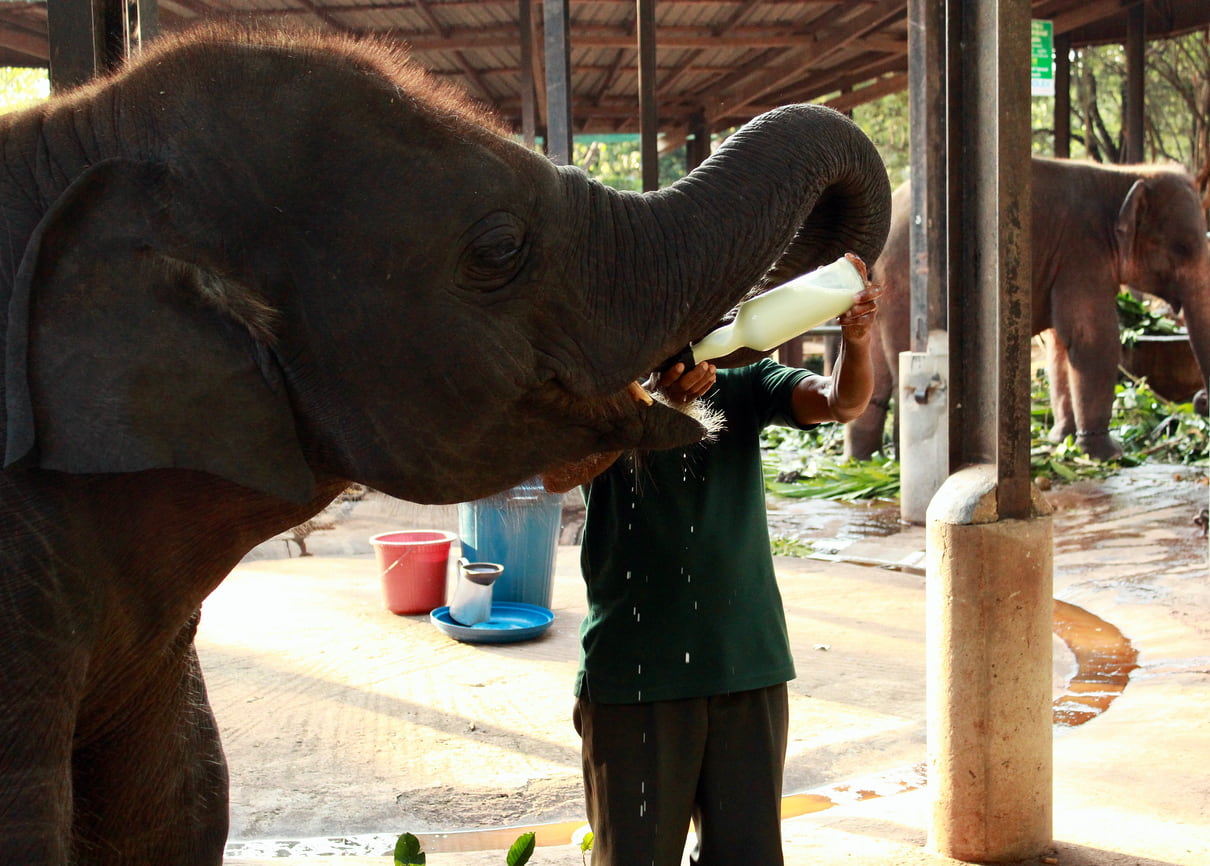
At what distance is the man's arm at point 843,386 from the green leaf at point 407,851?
1.28 meters

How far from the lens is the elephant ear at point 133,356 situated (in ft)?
5.21

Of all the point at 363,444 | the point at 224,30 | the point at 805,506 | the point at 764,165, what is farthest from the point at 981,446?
the point at 805,506

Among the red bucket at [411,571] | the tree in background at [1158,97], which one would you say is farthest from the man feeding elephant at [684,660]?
the tree in background at [1158,97]

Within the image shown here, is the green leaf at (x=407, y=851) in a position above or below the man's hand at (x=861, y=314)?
below

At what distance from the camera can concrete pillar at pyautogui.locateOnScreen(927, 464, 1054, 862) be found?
3357 millimetres

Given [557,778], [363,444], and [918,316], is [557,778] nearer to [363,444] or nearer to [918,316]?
[363,444]

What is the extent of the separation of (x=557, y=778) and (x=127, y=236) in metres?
2.89

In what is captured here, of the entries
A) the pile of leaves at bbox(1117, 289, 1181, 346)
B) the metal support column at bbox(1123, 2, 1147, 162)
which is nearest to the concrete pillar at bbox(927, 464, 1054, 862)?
the metal support column at bbox(1123, 2, 1147, 162)

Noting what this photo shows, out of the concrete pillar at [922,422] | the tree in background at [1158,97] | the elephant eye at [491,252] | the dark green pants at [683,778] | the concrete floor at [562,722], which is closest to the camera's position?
the elephant eye at [491,252]

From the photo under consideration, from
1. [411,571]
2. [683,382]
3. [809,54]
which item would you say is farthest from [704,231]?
[809,54]

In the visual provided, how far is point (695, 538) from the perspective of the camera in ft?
8.82

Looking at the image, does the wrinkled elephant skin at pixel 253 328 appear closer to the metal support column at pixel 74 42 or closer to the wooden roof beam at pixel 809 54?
the metal support column at pixel 74 42

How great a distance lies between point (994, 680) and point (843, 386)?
3.63 ft

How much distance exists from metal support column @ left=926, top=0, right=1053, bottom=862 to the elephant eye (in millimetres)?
1799
